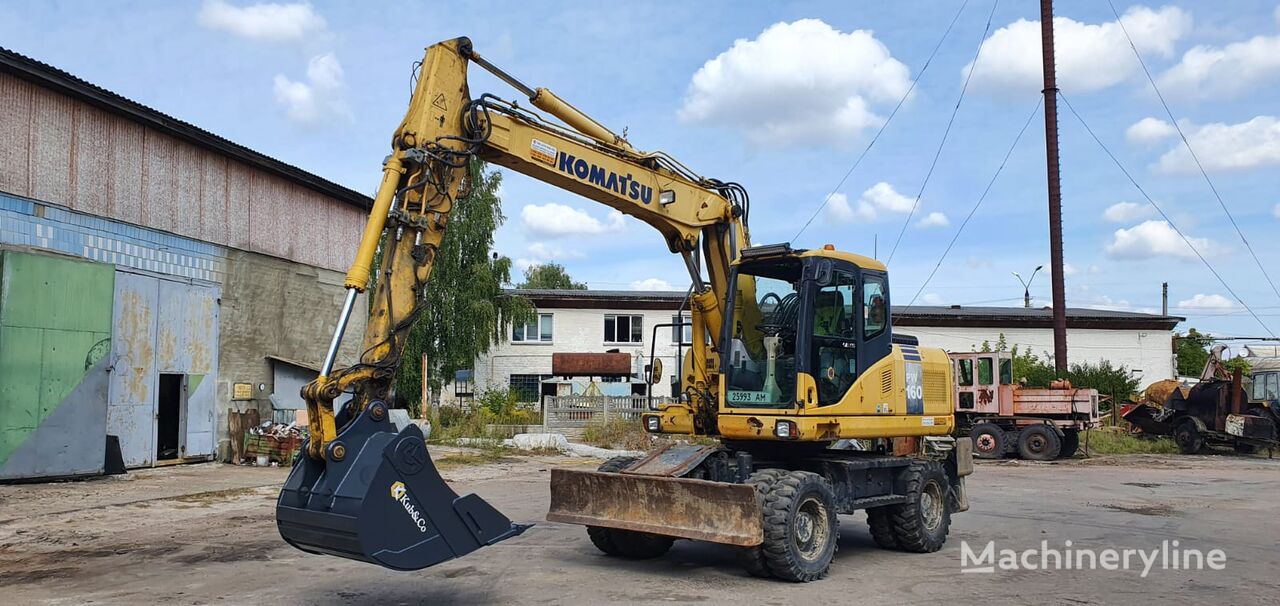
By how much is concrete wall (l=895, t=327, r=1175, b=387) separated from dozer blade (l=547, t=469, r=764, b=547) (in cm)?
3701

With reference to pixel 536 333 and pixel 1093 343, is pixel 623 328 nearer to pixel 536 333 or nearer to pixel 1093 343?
pixel 536 333

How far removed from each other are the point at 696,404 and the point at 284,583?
4.26 metres

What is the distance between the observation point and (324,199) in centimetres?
2122

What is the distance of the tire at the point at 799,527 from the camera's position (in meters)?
8.05

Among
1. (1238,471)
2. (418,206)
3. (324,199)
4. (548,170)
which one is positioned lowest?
(1238,471)

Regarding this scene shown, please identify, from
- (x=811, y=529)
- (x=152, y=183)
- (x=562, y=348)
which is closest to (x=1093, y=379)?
(x=562, y=348)

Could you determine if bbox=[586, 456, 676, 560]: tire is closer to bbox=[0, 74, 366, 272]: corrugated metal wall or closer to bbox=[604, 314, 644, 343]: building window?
bbox=[0, 74, 366, 272]: corrugated metal wall

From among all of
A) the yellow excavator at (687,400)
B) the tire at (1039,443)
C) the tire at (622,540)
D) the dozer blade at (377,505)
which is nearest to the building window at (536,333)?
the tire at (1039,443)

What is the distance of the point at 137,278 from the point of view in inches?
653

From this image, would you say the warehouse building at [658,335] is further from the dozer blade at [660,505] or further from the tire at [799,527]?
the tire at [799,527]

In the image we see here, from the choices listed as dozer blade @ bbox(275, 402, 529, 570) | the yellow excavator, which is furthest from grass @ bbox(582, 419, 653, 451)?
dozer blade @ bbox(275, 402, 529, 570)

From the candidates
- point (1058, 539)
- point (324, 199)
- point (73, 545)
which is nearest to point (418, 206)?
point (73, 545)

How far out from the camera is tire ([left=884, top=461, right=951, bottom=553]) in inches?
393

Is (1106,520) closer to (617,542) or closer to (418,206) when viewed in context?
(617,542)
